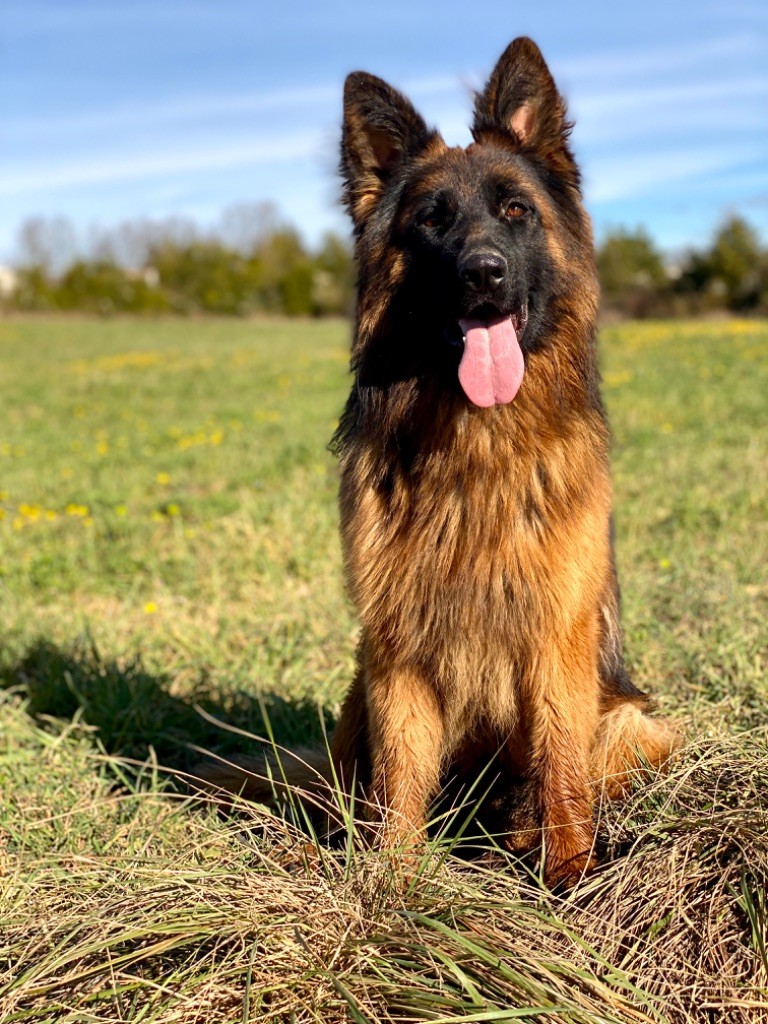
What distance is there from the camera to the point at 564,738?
2.77m

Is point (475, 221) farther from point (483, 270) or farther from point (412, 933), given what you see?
point (412, 933)

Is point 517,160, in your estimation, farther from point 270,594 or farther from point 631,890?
point 270,594

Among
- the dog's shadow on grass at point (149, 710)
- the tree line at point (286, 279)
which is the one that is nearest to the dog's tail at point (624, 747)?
the dog's shadow on grass at point (149, 710)

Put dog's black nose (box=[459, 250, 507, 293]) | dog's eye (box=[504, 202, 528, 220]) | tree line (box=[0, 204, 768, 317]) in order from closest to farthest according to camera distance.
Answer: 1. dog's black nose (box=[459, 250, 507, 293])
2. dog's eye (box=[504, 202, 528, 220])
3. tree line (box=[0, 204, 768, 317])

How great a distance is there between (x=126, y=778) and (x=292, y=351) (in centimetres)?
2276

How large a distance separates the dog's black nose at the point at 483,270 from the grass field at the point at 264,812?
5.05 feet

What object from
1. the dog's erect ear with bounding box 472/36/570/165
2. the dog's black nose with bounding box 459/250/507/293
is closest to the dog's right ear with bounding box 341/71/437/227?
the dog's erect ear with bounding box 472/36/570/165

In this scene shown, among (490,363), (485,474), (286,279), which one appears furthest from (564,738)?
(286,279)

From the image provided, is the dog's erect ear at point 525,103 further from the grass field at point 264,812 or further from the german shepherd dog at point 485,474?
the grass field at point 264,812

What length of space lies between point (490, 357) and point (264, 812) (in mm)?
1535

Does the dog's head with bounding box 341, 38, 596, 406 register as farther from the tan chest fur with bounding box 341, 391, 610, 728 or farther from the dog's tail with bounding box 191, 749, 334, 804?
the dog's tail with bounding box 191, 749, 334, 804

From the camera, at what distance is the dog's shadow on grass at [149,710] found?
12.9ft

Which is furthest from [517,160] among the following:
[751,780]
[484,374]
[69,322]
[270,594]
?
[69,322]

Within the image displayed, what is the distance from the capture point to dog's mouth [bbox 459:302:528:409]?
273 cm
